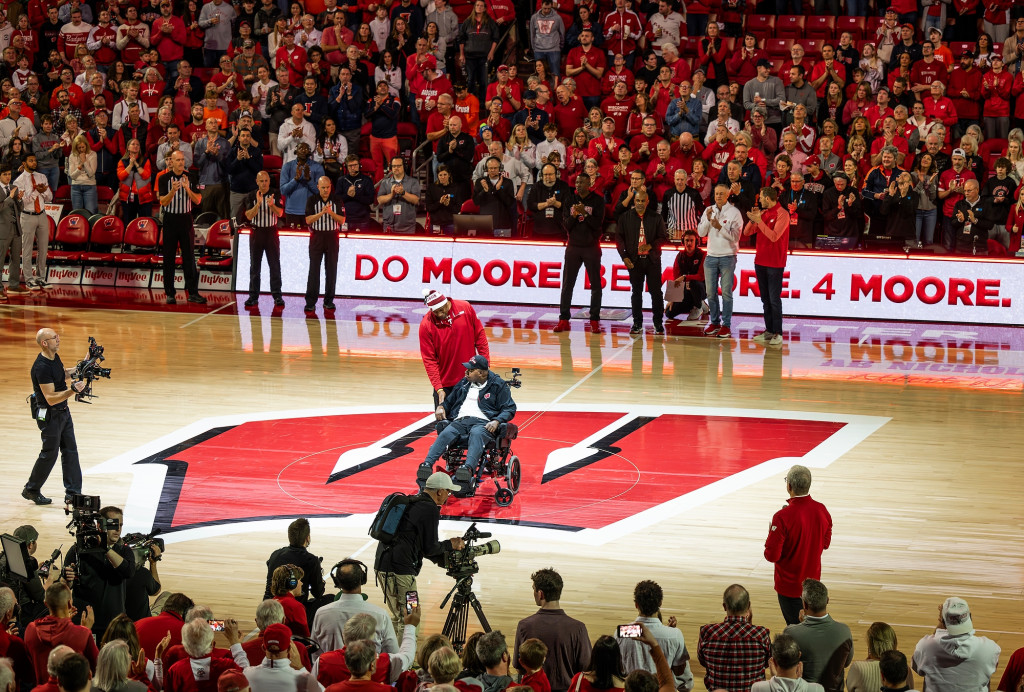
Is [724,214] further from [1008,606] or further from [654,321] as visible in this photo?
[1008,606]

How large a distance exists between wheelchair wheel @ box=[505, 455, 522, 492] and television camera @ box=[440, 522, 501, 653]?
11.0 ft

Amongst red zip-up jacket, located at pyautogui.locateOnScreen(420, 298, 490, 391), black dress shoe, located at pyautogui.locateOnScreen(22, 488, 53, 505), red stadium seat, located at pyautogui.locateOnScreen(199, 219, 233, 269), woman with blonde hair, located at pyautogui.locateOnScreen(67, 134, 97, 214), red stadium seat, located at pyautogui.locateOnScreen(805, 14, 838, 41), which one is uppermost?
red stadium seat, located at pyautogui.locateOnScreen(805, 14, 838, 41)

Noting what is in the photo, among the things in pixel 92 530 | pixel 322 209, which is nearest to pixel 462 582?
pixel 92 530

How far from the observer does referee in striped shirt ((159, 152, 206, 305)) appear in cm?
2109

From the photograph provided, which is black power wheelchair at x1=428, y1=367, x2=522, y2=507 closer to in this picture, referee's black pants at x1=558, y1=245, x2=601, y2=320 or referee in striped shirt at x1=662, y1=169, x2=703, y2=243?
referee's black pants at x1=558, y1=245, x2=601, y2=320

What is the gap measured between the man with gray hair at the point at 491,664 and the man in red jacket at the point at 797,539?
9.06ft

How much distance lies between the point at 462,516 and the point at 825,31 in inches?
664

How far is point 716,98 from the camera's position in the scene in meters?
23.6

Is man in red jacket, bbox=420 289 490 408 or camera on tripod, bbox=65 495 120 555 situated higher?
man in red jacket, bbox=420 289 490 408

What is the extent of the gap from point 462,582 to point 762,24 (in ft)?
64.4

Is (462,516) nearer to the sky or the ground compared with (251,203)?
nearer to the ground

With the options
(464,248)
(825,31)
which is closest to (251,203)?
(464,248)

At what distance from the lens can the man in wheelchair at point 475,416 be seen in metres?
12.4

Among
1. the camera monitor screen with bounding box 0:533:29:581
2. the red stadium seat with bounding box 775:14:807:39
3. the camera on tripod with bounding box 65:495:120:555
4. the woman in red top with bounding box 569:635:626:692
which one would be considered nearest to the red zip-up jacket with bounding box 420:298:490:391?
the camera on tripod with bounding box 65:495:120:555
